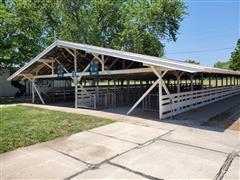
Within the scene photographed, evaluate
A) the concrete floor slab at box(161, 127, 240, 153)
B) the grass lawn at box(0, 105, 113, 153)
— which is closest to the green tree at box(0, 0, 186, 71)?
the grass lawn at box(0, 105, 113, 153)

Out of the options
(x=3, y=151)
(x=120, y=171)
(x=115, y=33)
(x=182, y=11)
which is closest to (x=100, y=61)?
(x=3, y=151)

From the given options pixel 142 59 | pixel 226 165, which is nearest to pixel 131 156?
pixel 226 165

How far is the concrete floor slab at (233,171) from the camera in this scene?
392 cm

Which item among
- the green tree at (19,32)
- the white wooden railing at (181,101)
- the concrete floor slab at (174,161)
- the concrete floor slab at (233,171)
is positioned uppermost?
the green tree at (19,32)

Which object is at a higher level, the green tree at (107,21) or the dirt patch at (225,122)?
the green tree at (107,21)

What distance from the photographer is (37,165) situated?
445cm

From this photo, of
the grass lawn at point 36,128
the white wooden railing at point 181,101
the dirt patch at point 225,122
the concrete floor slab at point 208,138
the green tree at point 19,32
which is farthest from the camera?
the green tree at point 19,32

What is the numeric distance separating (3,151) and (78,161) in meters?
1.92

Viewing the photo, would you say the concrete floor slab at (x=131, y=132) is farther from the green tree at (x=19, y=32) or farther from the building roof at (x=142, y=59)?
the green tree at (x=19, y=32)

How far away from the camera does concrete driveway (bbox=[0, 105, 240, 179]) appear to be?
406 cm

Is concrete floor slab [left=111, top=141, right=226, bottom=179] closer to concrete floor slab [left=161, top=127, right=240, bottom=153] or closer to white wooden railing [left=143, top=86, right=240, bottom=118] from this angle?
concrete floor slab [left=161, top=127, right=240, bottom=153]

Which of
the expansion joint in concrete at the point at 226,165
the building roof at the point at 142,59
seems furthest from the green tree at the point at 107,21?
the expansion joint in concrete at the point at 226,165

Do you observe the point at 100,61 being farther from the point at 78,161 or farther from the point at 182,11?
the point at 182,11

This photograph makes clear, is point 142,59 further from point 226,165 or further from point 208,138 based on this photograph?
point 226,165
